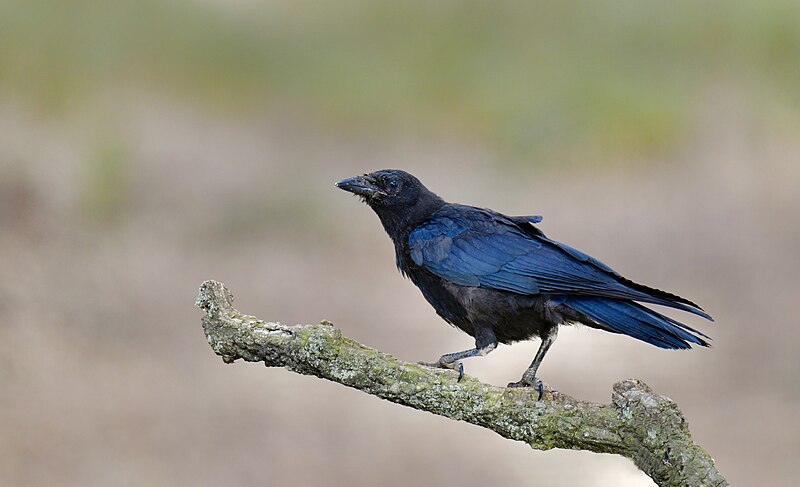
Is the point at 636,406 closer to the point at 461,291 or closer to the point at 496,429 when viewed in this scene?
the point at 496,429

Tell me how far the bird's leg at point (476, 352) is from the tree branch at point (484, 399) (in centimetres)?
29

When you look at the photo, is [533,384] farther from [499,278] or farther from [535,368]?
[499,278]

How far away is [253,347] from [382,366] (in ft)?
1.15

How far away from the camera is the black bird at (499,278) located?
2.54 meters

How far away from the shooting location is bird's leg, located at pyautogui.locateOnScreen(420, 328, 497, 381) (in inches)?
108

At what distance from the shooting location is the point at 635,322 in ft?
8.19

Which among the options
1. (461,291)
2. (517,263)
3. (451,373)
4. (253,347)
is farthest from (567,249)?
(253,347)

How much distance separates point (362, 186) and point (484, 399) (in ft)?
3.02

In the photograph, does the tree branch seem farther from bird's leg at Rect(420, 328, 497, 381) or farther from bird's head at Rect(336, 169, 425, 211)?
bird's head at Rect(336, 169, 425, 211)

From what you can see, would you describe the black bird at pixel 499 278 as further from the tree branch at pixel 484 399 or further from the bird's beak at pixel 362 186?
the tree branch at pixel 484 399

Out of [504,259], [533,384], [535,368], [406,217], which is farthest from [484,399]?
[406,217]

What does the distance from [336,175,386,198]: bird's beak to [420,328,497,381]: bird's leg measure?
1.94 feet

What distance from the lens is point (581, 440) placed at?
237cm

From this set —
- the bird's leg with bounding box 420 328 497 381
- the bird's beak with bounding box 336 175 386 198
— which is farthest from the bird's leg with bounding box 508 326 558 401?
the bird's beak with bounding box 336 175 386 198
